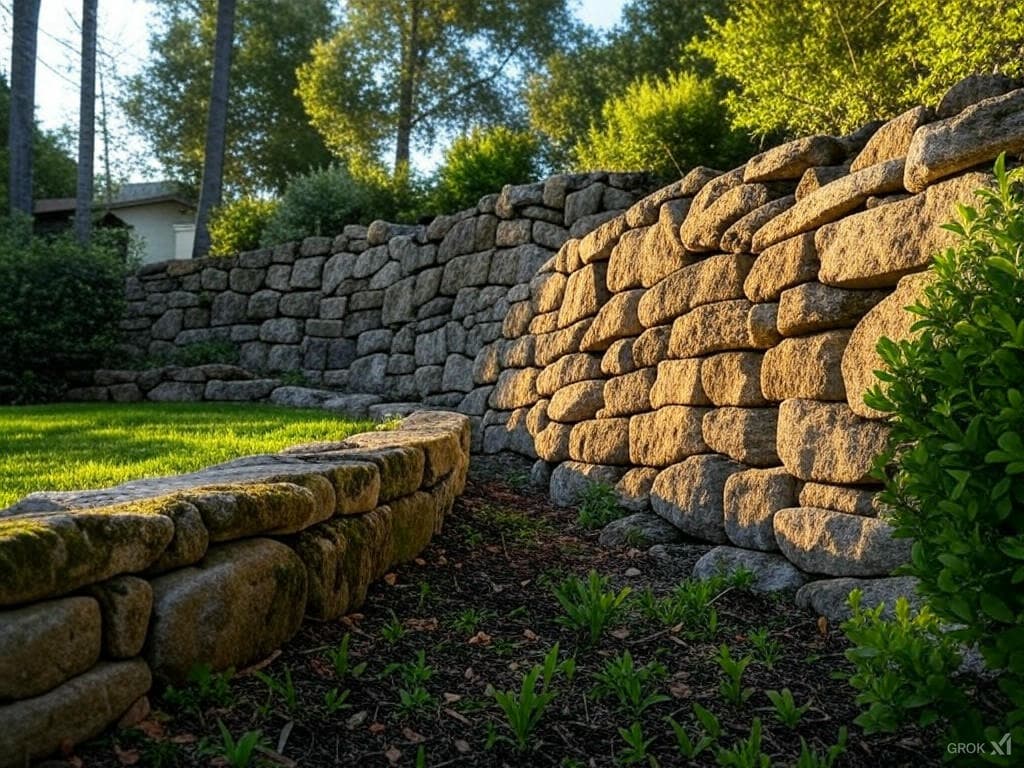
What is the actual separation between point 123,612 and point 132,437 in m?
4.68

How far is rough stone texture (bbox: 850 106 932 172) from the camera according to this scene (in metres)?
3.56

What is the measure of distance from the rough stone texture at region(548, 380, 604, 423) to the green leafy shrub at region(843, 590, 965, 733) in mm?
3472

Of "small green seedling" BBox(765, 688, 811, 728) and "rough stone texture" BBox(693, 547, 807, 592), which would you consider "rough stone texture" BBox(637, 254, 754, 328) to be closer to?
"rough stone texture" BBox(693, 547, 807, 592)

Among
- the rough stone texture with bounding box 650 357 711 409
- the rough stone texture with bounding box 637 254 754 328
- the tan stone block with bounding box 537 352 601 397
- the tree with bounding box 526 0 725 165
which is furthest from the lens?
the tree with bounding box 526 0 725 165

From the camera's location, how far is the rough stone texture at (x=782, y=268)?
388cm

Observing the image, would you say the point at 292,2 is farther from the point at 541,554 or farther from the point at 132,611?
the point at 132,611

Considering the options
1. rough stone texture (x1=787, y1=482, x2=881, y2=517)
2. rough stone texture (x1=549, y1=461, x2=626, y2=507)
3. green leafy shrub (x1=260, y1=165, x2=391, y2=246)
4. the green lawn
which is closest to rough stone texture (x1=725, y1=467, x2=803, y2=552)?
rough stone texture (x1=787, y1=482, x2=881, y2=517)

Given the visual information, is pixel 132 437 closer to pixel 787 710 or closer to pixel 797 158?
pixel 797 158

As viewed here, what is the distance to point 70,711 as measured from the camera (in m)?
1.98

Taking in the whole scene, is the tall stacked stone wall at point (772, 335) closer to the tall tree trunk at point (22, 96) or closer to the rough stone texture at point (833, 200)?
the rough stone texture at point (833, 200)

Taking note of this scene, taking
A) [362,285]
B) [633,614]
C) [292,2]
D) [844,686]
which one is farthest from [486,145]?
[292,2]

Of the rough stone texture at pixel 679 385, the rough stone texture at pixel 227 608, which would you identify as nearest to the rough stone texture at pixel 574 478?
the rough stone texture at pixel 679 385

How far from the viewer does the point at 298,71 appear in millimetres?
19297

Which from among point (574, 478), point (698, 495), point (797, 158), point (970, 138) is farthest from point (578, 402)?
point (970, 138)
